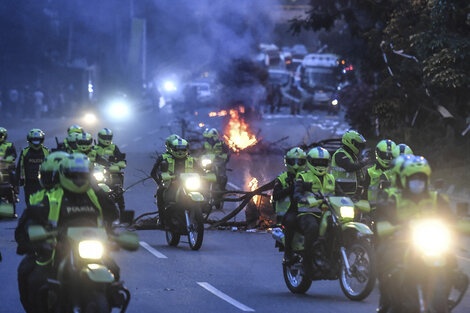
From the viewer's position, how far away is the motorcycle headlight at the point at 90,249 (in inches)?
311

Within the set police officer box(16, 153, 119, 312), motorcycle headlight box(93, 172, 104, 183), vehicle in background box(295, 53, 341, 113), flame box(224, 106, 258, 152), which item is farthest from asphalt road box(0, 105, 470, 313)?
vehicle in background box(295, 53, 341, 113)

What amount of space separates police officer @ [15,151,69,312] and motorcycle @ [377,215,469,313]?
2.87 metres

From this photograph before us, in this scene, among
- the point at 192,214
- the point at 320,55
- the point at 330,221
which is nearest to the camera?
the point at 330,221

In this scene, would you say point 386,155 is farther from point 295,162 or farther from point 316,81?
point 316,81

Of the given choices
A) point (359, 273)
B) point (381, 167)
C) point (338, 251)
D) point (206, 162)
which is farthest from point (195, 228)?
point (206, 162)

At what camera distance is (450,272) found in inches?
327

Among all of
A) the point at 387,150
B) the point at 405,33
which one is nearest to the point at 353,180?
the point at 387,150

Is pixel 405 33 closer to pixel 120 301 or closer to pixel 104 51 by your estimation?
pixel 120 301

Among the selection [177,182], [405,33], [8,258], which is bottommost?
[8,258]

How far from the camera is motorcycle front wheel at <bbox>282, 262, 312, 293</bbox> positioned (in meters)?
11.4

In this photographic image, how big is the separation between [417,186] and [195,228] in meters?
7.11

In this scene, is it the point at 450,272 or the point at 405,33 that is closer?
the point at 450,272

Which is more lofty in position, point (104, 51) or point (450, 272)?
point (104, 51)

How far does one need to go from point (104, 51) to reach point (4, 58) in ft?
38.5
